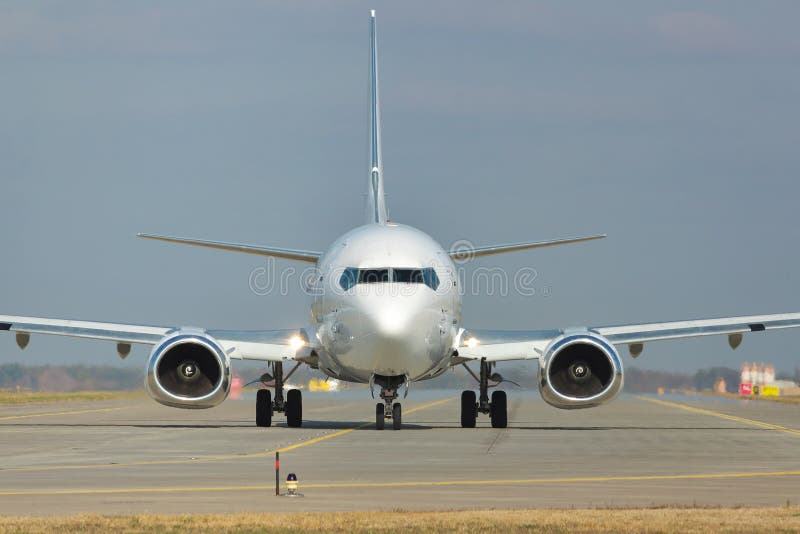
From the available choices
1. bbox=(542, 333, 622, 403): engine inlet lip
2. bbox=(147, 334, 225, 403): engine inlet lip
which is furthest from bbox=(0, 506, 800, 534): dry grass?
bbox=(147, 334, 225, 403): engine inlet lip

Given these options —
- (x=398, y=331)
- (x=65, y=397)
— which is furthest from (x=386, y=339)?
(x=65, y=397)

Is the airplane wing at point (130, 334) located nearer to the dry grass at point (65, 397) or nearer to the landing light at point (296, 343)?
the landing light at point (296, 343)

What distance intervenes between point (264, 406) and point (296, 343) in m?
1.90

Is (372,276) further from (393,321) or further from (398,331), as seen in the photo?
(398,331)

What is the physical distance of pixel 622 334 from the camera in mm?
36312

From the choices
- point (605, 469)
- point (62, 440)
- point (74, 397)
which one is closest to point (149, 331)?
point (62, 440)

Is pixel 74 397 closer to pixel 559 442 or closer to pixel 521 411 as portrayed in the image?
pixel 521 411

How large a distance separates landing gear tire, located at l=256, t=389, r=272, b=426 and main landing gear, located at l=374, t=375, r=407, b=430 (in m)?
3.26

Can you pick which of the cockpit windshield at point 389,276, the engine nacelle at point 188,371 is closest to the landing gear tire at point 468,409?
the cockpit windshield at point 389,276

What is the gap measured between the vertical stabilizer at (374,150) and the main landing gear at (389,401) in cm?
755

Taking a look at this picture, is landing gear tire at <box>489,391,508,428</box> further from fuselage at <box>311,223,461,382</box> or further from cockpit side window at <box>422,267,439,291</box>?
cockpit side window at <box>422,267,439,291</box>

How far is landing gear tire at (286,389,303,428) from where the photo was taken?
36.8 meters

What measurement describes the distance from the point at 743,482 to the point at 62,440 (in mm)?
15848

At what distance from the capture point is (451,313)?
34.0 meters
